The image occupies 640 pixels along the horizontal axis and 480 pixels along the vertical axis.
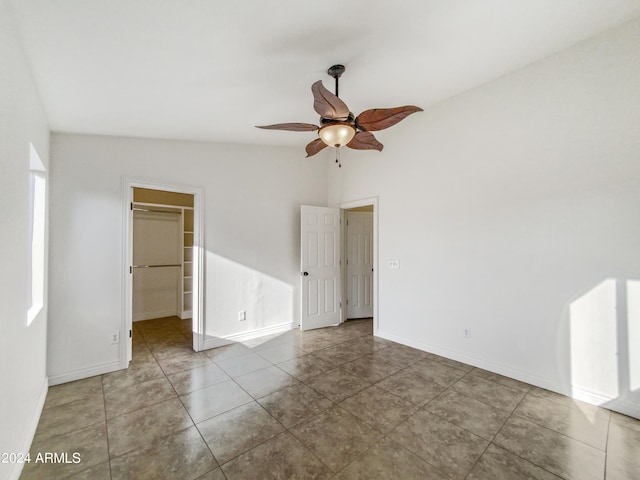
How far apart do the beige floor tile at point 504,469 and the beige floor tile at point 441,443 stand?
4cm

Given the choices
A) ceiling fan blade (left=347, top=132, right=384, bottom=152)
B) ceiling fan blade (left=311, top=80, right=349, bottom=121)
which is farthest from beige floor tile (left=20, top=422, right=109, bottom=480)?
ceiling fan blade (left=347, top=132, right=384, bottom=152)

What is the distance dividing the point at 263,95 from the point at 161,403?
2.99 metres

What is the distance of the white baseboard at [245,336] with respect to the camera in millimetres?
3611

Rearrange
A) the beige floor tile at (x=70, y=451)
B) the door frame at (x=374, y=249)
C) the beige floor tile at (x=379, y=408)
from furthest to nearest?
the door frame at (x=374, y=249)
the beige floor tile at (x=379, y=408)
the beige floor tile at (x=70, y=451)

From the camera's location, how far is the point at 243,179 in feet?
12.9

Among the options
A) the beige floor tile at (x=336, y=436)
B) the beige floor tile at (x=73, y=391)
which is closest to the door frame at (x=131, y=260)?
the beige floor tile at (x=73, y=391)

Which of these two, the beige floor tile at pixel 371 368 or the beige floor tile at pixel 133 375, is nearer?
the beige floor tile at pixel 133 375

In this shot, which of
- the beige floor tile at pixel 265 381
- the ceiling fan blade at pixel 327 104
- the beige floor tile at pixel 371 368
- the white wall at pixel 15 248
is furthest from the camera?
the beige floor tile at pixel 371 368

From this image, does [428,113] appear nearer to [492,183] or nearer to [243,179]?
[492,183]

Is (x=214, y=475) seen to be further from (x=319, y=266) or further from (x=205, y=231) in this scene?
(x=319, y=266)

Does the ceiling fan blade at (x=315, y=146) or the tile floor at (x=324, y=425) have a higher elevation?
the ceiling fan blade at (x=315, y=146)

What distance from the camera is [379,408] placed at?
7.38 ft

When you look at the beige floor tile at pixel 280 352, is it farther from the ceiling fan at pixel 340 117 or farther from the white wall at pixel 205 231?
the ceiling fan at pixel 340 117

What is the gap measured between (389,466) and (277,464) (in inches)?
27.6
